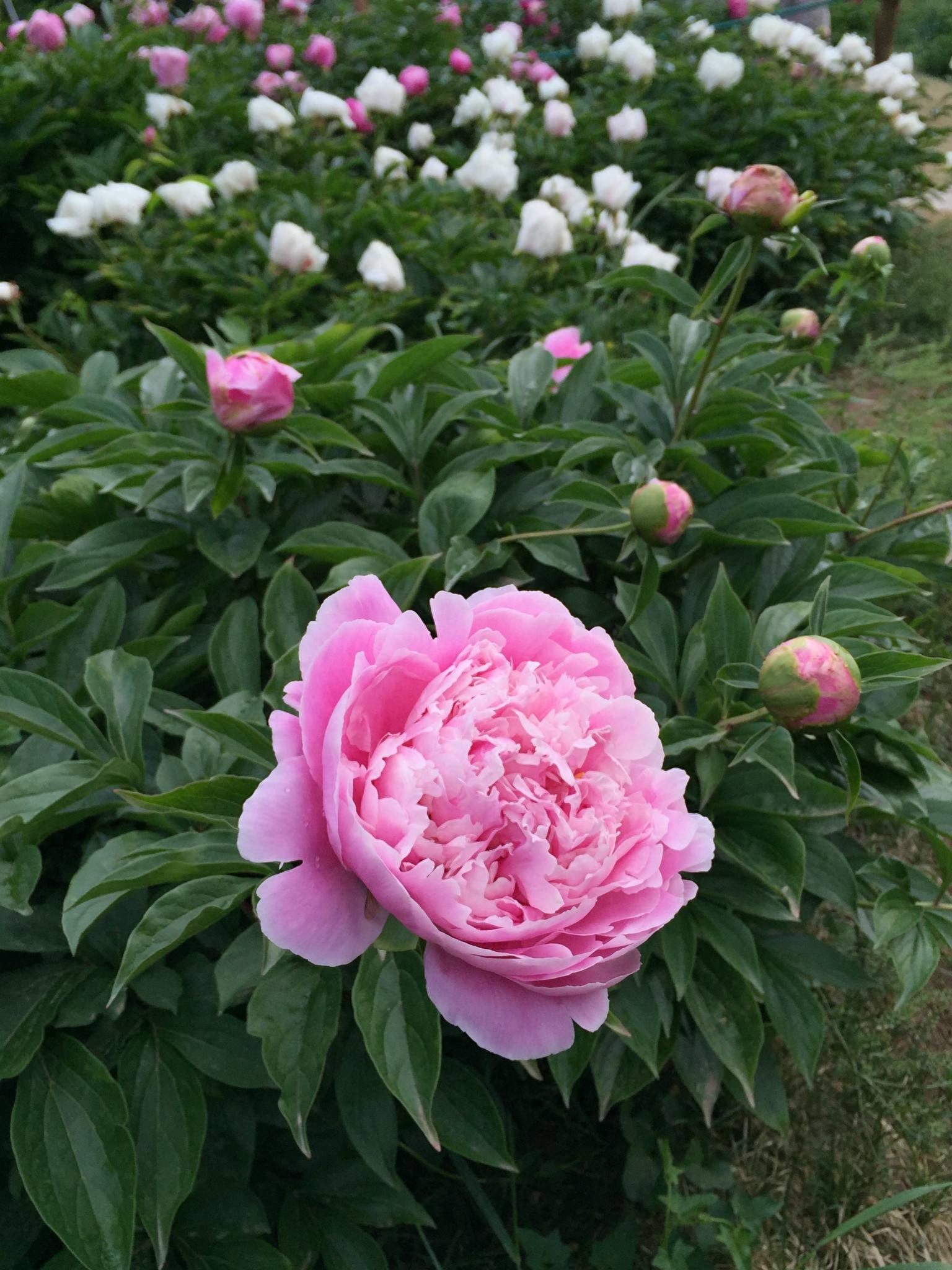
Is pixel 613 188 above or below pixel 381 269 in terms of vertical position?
above

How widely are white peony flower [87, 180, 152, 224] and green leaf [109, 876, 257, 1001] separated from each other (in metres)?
2.01

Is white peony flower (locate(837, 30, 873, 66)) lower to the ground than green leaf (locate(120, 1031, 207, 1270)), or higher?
higher

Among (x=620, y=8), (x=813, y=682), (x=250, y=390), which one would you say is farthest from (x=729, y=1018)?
(x=620, y=8)

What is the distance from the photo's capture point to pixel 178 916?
2.86ft

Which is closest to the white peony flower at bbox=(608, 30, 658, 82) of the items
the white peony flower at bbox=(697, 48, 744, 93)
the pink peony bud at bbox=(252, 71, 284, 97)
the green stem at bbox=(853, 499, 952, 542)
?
the white peony flower at bbox=(697, 48, 744, 93)

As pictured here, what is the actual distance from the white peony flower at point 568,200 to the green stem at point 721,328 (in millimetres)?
1539

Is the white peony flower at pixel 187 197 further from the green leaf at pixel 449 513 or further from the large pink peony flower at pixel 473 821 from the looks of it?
the large pink peony flower at pixel 473 821

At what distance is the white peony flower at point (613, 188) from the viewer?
8.92 ft

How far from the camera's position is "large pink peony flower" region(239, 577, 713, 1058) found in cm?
64

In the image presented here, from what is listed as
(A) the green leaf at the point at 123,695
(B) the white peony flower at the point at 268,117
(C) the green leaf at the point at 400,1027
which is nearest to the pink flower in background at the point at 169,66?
(B) the white peony flower at the point at 268,117

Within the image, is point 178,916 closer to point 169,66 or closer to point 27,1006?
point 27,1006

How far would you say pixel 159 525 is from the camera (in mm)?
1353

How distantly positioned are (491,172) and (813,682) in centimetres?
242

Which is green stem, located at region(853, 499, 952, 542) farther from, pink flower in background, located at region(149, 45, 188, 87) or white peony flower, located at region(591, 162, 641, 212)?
pink flower in background, located at region(149, 45, 188, 87)
